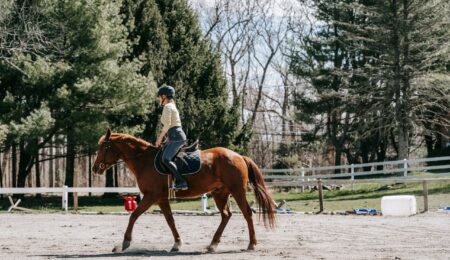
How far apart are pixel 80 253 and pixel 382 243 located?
5810 millimetres

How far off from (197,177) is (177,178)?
42 cm

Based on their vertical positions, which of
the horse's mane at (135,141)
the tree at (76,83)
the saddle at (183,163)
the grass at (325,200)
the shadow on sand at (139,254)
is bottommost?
the shadow on sand at (139,254)

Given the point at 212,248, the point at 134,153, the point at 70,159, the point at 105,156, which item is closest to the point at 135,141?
the point at 134,153

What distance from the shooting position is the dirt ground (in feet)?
39.3

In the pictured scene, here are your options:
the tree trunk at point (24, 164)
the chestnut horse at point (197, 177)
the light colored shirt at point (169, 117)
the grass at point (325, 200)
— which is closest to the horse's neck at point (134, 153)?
the chestnut horse at point (197, 177)

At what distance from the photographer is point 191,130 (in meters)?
37.7

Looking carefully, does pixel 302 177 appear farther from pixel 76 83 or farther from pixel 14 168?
pixel 14 168

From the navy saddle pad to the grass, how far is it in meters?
14.4

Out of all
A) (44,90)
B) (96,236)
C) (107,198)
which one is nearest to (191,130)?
(107,198)

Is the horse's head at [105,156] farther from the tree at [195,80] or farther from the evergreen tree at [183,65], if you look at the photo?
the tree at [195,80]

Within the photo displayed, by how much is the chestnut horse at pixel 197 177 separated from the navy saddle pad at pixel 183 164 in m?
0.10

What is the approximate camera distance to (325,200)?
31750mm

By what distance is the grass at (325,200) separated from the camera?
28141 millimetres

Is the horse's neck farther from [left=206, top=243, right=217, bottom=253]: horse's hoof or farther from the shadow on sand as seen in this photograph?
[left=206, top=243, right=217, bottom=253]: horse's hoof
